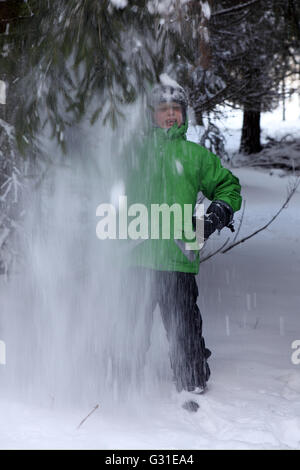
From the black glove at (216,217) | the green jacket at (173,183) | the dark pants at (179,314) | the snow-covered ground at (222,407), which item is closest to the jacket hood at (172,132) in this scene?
the green jacket at (173,183)

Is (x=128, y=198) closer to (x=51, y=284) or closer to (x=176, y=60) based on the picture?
(x=176, y=60)

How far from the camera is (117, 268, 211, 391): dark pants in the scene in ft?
12.6

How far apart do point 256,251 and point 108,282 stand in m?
5.76

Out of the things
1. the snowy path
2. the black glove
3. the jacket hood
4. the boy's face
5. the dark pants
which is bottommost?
the snowy path

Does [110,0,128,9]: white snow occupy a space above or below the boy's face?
above

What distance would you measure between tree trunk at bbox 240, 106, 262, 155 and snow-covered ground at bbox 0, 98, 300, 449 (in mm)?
10981

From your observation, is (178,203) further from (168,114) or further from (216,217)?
(168,114)

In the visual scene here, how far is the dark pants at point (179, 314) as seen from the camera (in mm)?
3855

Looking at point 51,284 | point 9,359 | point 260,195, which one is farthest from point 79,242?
point 260,195

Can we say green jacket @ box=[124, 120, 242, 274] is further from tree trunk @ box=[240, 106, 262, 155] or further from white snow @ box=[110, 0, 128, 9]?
tree trunk @ box=[240, 106, 262, 155]

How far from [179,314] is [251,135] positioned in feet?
48.2

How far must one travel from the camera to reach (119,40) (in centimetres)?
440

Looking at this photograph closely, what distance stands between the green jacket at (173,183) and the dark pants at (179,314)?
7 centimetres

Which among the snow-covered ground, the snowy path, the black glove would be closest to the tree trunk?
the snowy path
